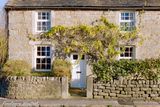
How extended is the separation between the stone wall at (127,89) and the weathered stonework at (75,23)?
6.13 m

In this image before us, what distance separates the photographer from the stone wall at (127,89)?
1819 cm

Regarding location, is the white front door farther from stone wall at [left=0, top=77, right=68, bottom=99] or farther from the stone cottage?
stone wall at [left=0, top=77, right=68, bottom=99]

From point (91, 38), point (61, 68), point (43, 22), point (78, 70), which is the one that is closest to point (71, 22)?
point (91, 38)

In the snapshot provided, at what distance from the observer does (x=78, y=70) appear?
2406cm

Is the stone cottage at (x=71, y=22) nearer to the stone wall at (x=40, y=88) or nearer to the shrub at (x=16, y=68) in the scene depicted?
the shrub at (x=16, y=68)

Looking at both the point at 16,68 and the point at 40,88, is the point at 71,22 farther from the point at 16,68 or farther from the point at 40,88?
the point at 40,88

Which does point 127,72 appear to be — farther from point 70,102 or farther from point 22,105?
point 22,105

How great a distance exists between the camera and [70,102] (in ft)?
55.2

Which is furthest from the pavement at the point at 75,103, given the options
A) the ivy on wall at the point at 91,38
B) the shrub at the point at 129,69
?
the ivy on wall at the point at 91,38

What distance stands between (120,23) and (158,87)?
7312 millimetres

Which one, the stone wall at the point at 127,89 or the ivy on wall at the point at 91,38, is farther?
the ivy on wall at the point at 91,38

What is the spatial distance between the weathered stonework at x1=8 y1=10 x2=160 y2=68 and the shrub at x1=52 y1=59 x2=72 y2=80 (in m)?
2.30

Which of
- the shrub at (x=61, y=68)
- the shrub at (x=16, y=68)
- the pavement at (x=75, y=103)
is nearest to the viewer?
the pavement at (x=75, y=103)

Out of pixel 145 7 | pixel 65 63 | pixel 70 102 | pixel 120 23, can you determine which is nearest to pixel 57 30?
pixel 65 63
